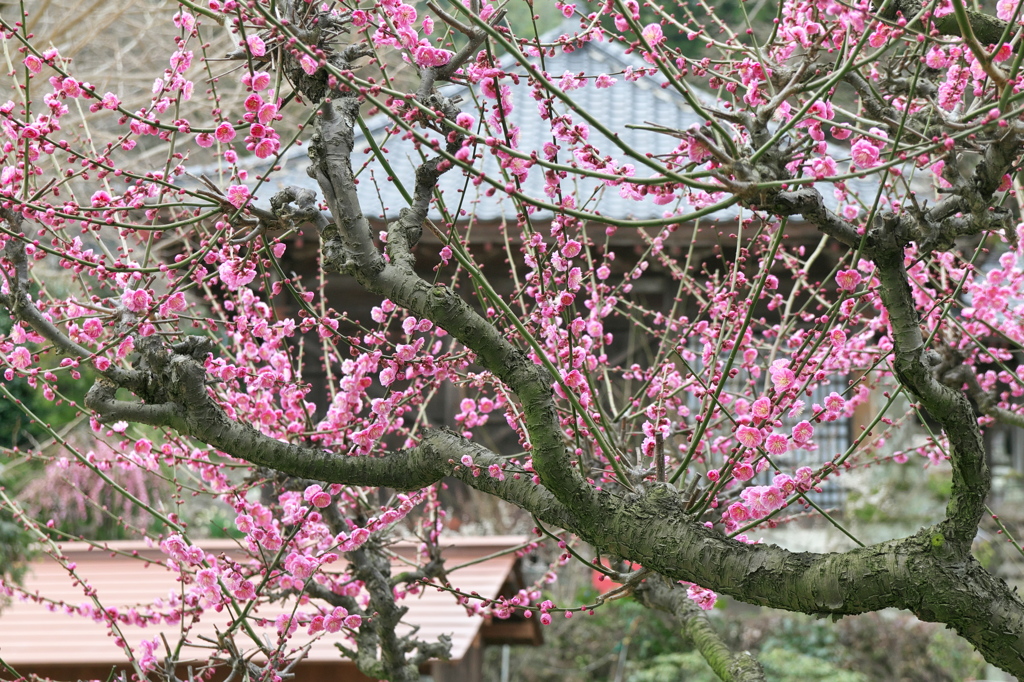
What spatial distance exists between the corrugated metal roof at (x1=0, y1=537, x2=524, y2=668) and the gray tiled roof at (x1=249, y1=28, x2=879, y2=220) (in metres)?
2.37

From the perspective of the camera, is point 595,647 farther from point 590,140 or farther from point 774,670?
point 590,140

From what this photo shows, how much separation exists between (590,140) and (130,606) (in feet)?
13.5

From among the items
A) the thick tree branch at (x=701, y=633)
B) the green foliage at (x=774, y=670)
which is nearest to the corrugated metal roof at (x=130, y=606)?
the thick tree branch at (x=701, y=633)

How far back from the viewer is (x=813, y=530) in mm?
10523

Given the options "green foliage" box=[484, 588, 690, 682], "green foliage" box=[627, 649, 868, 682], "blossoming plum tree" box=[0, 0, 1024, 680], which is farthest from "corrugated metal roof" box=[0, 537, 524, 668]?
"green foliage" box=[484, 588, 690, 682]

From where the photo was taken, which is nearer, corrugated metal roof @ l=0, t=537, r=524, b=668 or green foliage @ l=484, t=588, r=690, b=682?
corrugated metal roof @ l=0, t=537, r=524, b=668

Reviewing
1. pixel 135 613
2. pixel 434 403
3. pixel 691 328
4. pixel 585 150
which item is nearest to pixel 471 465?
pixel 585 150

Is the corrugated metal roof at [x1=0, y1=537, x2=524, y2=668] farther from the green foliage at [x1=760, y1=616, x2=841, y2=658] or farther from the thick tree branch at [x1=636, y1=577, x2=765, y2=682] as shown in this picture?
the green foliage at [x1=760, y1=616, x2=841, y2=658]

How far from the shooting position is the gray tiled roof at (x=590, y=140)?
687 centimetres

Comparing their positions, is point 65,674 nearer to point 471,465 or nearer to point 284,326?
point 284,326

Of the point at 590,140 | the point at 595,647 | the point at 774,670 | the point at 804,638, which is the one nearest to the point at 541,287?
the point at 590,140

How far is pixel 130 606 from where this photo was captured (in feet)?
13.8

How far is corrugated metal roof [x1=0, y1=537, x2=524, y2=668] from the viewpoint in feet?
13.5

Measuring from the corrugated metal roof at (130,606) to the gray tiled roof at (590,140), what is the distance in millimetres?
2367
